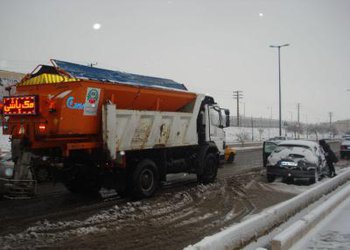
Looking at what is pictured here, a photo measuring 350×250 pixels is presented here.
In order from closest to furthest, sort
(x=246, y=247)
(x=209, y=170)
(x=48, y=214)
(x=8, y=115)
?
1. (x=246, y=247)
2. (x=48, y=214)
3. (x=8, y=115)
4. (x=209, y=170)

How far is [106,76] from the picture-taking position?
34.0 feet

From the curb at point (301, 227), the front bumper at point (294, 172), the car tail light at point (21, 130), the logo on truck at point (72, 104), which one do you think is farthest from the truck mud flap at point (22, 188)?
the front bumper at point (294, 172)

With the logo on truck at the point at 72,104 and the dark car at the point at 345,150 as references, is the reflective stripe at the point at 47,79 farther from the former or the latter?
the dark car at the point at 345,150

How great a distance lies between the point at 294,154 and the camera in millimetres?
14188

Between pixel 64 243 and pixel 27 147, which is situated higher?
pixel 27 147

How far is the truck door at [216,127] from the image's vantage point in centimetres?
1440

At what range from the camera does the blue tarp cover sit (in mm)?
9531

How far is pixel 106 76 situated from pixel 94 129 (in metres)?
1.45

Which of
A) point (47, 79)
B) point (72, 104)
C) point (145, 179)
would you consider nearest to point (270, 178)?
point (145, 179)

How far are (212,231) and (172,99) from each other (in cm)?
547

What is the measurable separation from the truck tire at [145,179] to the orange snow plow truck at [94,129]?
0.08 feet

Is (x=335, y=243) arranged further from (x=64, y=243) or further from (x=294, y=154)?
(x=294, y=154)

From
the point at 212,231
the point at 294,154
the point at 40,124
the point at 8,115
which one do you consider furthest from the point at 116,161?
the point at 294,154

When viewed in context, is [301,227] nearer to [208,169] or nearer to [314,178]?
[208,169]
